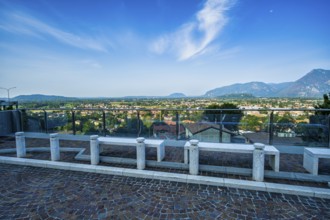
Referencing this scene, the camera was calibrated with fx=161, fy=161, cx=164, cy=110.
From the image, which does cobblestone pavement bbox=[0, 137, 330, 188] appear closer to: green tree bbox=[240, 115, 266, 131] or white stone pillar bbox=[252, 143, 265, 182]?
white stone pillar bbox=[252, 143, 265, 182]

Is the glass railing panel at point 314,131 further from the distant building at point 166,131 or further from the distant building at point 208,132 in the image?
the distant building at point 166,131

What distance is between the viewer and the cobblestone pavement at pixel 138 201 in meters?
2.34

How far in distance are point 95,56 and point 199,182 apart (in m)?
15.9

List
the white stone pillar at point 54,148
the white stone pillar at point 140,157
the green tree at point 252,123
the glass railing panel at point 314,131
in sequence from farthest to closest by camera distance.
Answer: the green tree at point 252,123 → the glass railing panel at point 314,131 → the white stone pillar at point 54,148 → the white stone pillar at point 140,157

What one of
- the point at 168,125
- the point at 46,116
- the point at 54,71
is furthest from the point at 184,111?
the point at 54,71

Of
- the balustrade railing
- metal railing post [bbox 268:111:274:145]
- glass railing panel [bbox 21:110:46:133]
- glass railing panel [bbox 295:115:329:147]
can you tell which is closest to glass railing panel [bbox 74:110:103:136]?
the balustrade railing

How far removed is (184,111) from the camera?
6.00 m

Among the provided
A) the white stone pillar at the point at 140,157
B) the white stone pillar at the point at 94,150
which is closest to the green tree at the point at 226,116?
the white stone pillar at the point at 140,157

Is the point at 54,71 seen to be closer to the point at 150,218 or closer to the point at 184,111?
the point at 184,111

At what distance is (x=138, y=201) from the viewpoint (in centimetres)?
270

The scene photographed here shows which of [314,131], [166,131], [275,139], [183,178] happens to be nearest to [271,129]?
[275,139]

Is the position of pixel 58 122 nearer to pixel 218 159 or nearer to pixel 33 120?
pixel 33 120

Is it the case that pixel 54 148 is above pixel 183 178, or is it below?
above

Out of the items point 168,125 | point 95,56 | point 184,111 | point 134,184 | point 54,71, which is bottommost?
point 134,184
